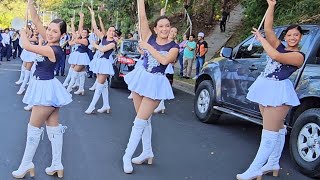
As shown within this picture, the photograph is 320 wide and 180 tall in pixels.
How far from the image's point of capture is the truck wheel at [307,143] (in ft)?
18.3

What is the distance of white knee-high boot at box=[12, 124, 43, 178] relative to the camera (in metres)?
4.65

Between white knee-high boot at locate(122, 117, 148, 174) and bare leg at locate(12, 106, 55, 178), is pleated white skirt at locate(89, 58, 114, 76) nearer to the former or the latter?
white knee-high boot at locate(122, 117, 148, 174)

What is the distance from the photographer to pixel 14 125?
24.0 feet

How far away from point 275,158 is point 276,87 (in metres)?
1.01

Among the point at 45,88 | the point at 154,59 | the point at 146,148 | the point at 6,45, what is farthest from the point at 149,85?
the point at 6,45

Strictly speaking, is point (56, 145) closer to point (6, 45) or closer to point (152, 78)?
point (152, 78)

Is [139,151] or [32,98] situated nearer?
[32,98]

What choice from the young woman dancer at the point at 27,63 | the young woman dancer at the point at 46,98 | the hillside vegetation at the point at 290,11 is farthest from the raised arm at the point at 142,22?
the hillside vegetation at the point at 290,11

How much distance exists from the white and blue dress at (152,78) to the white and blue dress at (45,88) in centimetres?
89

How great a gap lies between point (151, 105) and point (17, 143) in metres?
2.23

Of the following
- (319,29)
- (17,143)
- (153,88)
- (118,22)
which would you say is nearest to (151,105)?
(153,88)

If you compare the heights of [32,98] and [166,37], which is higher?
[166,37]

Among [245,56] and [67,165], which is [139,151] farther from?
[245,56]

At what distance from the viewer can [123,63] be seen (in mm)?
12961
